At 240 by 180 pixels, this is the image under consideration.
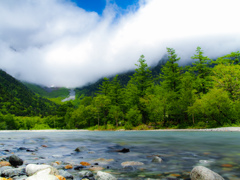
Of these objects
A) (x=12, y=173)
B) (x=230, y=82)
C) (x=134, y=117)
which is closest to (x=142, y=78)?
(x=134, y=117)

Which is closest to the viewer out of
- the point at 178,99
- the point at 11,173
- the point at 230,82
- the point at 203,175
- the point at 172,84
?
the point at 203,175

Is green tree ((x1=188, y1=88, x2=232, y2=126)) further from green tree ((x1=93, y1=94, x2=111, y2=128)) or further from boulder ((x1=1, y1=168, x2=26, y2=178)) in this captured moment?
boulder ((x1=1, y1=168, x2=26, y2=178))

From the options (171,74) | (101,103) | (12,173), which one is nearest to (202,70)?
(171,74)

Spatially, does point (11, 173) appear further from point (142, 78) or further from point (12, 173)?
point (142, 78)

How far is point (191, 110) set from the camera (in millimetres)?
36312

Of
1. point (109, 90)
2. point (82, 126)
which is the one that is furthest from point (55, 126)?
point (109, 90)

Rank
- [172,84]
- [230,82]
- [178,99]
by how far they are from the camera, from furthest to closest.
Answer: [172,84] < [178,99] < [230,82]

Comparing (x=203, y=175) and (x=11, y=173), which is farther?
(x=11, y=173)

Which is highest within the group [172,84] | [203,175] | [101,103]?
[172,84]

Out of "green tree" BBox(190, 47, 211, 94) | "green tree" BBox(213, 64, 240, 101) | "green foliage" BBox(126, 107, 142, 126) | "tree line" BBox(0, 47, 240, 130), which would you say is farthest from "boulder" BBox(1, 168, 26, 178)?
"green tree" BBox(190, 47, 211, 94)

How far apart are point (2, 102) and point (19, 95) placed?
4292cm

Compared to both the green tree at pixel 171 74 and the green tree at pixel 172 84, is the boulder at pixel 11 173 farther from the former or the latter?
the green tree at pixel 171 74

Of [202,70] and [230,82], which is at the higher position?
[202,70]

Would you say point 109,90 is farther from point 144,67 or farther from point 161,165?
point 161,165
